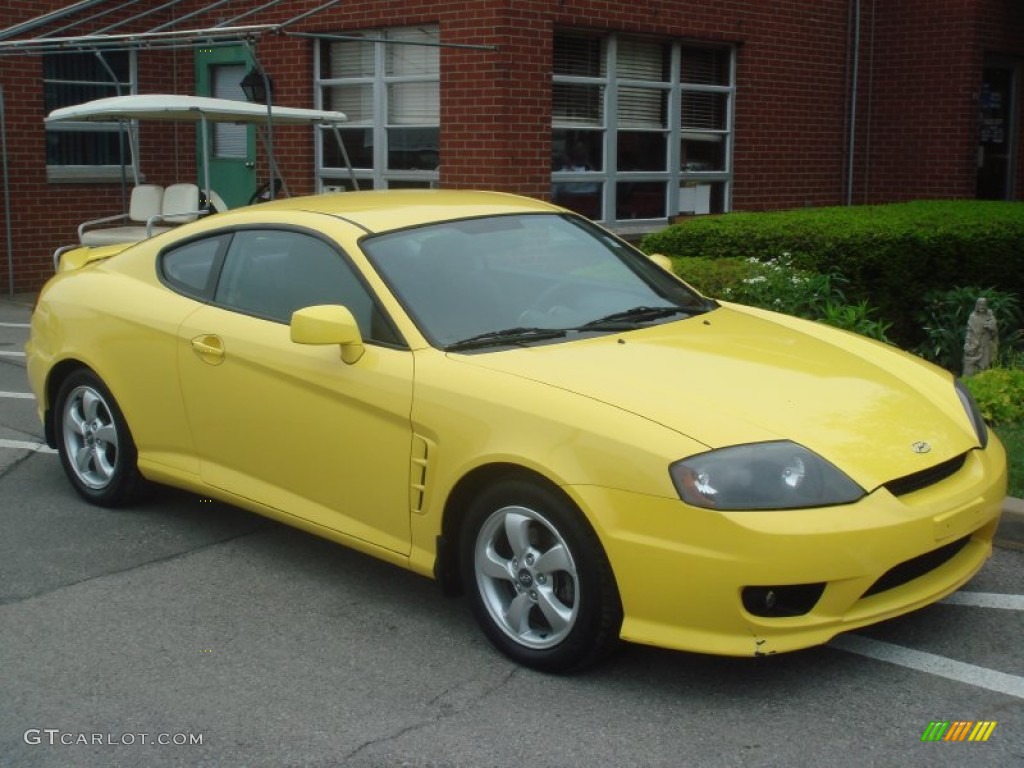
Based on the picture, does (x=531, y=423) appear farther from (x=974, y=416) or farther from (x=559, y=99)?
(x=559, y=99)

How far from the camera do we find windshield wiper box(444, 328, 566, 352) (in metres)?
4.97

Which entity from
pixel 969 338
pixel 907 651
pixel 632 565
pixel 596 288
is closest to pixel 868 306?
pixel 969 338

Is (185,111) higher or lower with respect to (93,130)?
higher

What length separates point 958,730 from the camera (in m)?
4.09

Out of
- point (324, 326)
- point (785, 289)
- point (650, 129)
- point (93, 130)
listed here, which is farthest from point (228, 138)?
point (324, 326)

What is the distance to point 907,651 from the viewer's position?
4.68m

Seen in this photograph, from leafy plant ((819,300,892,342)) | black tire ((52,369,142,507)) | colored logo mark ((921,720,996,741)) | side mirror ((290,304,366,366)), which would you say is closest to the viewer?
colored logo mark ((921,720,996,741))

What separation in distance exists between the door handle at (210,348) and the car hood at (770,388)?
4.16ft

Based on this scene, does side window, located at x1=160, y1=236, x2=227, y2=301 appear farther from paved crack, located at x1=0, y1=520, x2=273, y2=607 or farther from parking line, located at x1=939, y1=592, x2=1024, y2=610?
parking line, located at x1=939, y1=592, x2=1024, y2=610

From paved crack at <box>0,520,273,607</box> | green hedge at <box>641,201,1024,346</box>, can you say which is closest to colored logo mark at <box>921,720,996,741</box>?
paved crack at <box>0,520,273,607</box>

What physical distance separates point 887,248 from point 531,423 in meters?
5.68

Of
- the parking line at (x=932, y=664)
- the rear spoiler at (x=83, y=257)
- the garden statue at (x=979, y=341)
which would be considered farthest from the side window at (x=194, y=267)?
the garden statue at (x=979, y=341)

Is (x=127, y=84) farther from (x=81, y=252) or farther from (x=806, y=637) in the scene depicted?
(x=806, y=637)

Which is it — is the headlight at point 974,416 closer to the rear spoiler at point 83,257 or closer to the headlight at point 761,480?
the headlight at point 761,480
